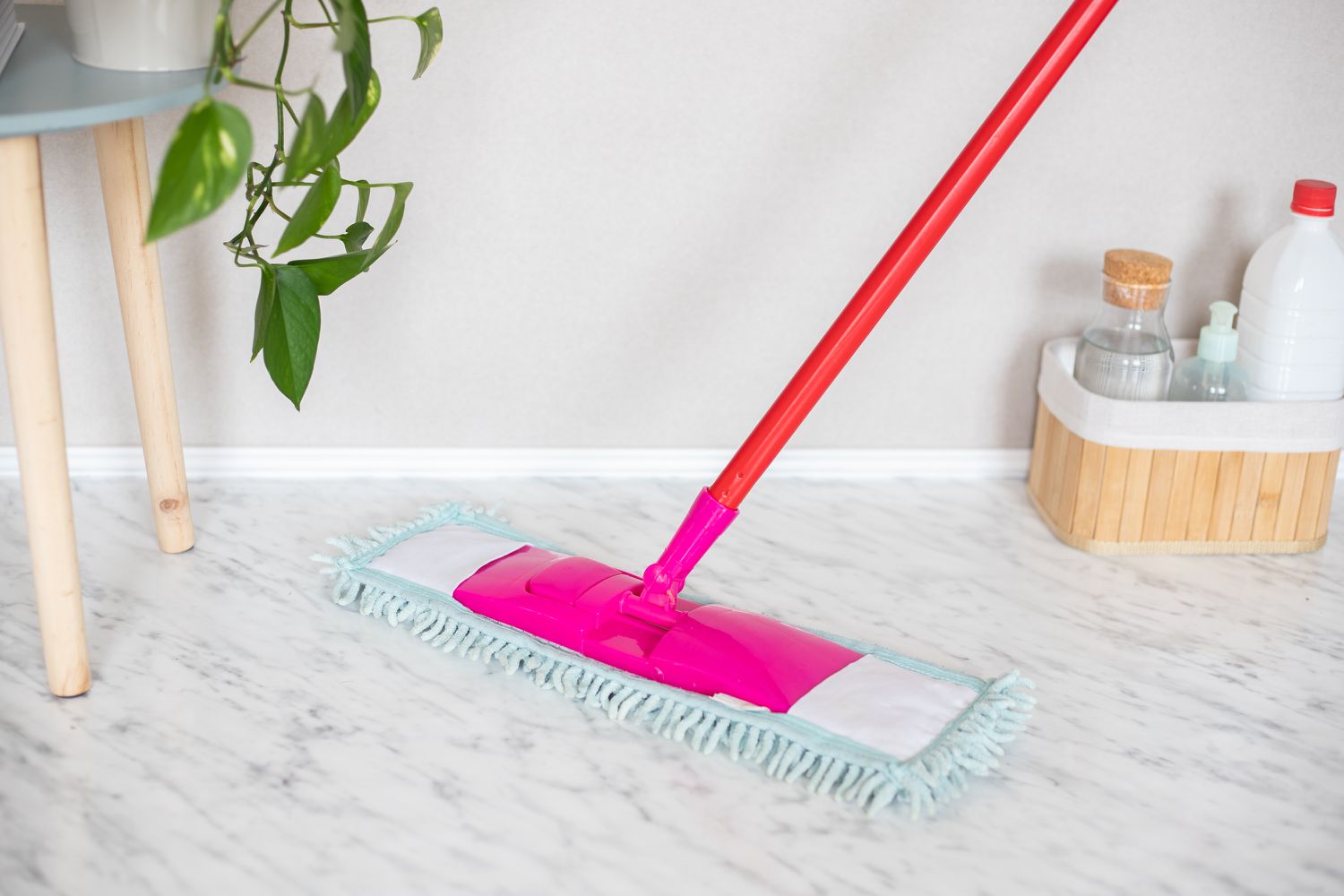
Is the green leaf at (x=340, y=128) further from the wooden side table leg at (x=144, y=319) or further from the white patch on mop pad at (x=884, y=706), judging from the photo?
the white patch on mop pad at (x=884, y=706)

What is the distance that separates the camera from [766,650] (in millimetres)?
1065

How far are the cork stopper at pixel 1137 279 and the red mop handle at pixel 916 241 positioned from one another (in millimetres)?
298

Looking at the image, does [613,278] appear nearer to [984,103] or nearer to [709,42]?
[709,42]

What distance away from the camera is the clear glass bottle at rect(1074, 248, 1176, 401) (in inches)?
52.0

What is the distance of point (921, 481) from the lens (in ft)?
5.04

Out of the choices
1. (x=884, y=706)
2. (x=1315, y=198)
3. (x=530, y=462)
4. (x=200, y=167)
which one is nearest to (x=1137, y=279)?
(x=1315, y=198)

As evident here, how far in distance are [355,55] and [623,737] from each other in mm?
538

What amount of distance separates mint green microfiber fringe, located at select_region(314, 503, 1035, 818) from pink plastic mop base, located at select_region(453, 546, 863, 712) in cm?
1

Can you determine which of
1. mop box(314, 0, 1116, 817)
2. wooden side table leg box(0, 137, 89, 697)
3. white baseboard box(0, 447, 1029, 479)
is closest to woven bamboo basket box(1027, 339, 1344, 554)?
white baseboard box(0, 447, 1029, 479)

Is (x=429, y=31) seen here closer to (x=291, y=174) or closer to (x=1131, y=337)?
(x=291, y=174)

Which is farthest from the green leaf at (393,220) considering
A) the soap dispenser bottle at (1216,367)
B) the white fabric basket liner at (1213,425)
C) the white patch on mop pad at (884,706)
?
the soap dispenser bottle at (1216,367)

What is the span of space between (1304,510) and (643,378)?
691mm

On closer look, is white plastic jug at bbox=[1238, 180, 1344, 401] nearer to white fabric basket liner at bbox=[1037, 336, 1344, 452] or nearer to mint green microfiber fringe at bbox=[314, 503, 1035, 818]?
white fabric basket liner at bbox=[1037, 336, 1344, 452]

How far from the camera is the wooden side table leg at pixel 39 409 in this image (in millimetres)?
930
